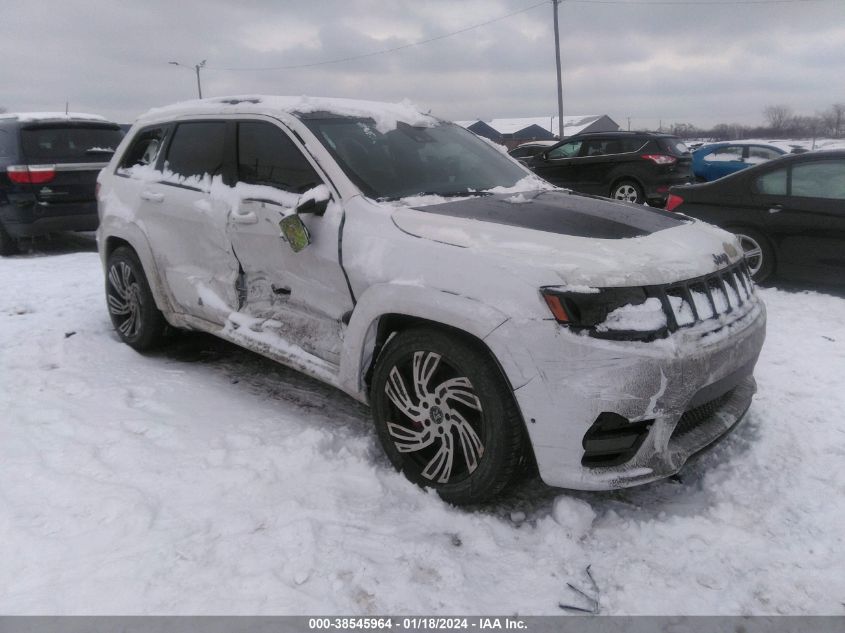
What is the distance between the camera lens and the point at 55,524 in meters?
2.59

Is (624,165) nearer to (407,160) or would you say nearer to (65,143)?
(65,143)

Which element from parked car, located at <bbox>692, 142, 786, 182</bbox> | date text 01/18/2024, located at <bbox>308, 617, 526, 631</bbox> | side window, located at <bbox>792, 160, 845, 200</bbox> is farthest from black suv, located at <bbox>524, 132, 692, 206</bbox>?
date text 01/18/2024, located at <bbox>308, 617, 526, 631</bbox>

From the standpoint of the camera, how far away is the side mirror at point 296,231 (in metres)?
3.16

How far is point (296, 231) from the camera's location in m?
3.17

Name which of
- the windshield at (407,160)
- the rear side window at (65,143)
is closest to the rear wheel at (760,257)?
the windshield at (407,160)

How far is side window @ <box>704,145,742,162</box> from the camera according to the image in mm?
14438

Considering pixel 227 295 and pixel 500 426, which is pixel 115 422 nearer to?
pixel 227 295

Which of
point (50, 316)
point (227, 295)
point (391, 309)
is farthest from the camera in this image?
point (50, 316)

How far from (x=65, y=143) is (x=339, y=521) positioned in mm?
7841

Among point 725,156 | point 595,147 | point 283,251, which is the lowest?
point 283,251

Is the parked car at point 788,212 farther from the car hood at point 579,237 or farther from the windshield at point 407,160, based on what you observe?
the windshield at point 407,160

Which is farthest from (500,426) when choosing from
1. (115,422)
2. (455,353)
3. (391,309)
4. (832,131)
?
(832,131)

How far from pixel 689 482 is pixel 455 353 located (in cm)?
134

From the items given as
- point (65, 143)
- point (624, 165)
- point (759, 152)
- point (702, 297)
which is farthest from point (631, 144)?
point (702, 297)
